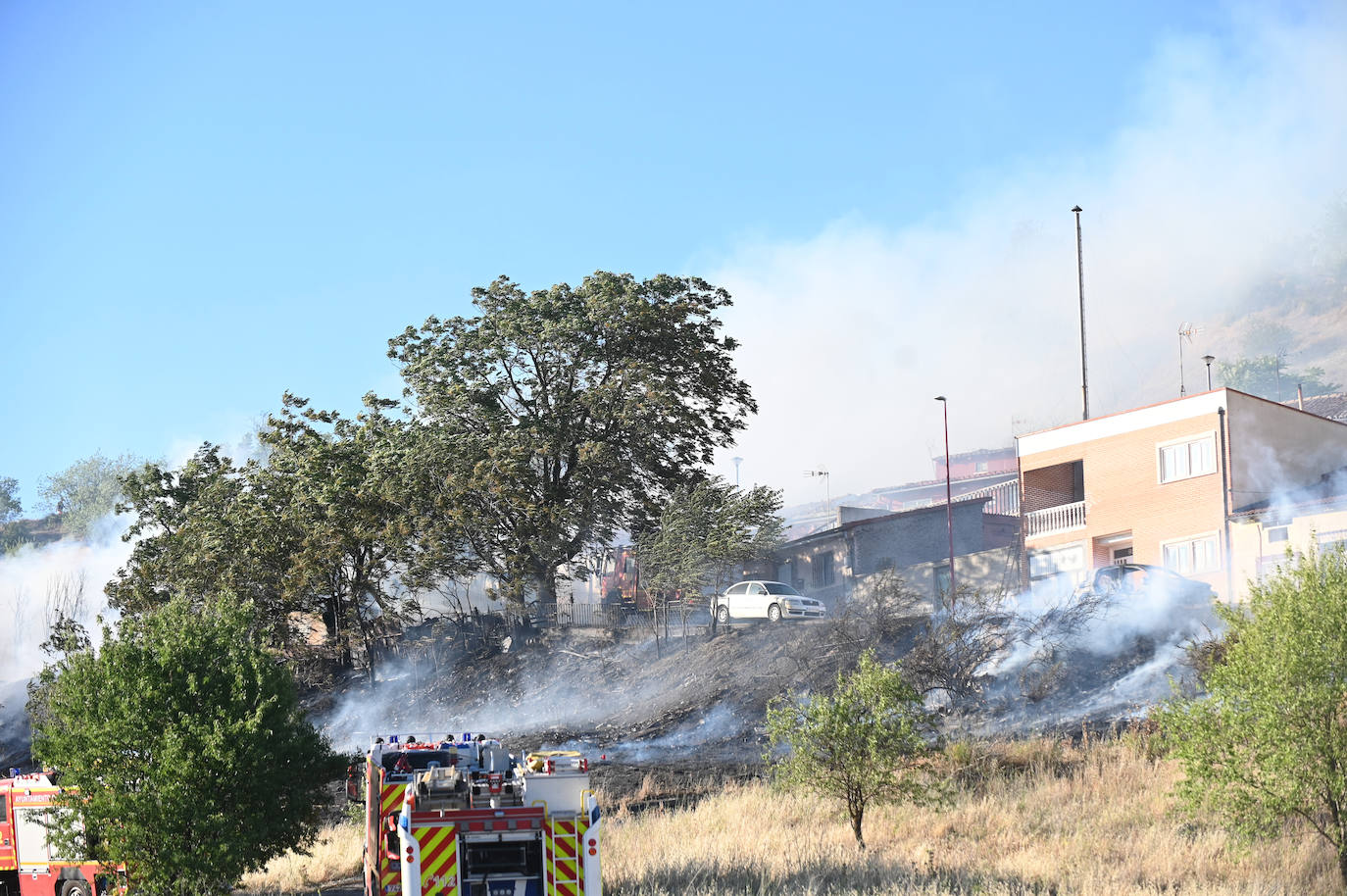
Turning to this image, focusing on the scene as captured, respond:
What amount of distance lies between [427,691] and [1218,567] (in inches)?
1072

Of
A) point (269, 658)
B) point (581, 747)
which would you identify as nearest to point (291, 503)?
point (581, 747)

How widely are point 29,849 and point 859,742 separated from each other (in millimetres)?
14325

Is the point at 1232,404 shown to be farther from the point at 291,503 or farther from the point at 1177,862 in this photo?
the point at 291,503

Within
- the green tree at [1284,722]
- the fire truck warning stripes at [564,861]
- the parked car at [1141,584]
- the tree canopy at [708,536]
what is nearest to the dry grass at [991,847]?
the green tree at [1284,722]

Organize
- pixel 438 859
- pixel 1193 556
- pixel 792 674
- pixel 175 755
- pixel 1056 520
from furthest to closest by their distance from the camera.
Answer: pixel 1056 520 < pixel 1193 556 < pixel 792 674 < pixel 175 755 < pixel 438 859

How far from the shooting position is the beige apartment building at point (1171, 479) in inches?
1603

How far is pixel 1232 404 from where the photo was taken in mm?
41000

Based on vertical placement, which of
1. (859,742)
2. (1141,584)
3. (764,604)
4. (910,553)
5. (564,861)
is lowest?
(564,861)

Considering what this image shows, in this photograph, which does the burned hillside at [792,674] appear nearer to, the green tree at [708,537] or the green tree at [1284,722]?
the green tree at [708,537]

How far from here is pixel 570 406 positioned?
45.5 meters

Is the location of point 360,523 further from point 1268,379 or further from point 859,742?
point 1268,379

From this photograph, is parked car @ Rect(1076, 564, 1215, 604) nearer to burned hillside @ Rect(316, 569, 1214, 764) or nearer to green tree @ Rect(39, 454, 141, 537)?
burned hillside @ Rect(316, 569, 1214, 764)

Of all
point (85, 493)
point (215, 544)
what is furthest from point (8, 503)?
point (215, 544)

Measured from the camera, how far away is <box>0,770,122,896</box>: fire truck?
2127 centimetres
